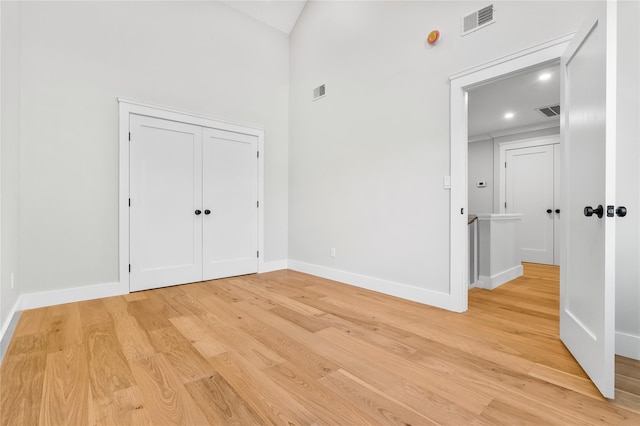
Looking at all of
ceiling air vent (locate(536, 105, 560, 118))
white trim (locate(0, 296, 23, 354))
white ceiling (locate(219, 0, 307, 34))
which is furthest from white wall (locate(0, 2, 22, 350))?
ceiling air vent (locate(536, 105, 560, 118))

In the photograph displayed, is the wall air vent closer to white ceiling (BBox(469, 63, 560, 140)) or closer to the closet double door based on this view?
the closet double door

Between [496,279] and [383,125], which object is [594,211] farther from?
[496,279]

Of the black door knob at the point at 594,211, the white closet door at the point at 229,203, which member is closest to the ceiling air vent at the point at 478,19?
the black door knob at the point at 594,211

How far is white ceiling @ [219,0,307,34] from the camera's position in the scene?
165 inches

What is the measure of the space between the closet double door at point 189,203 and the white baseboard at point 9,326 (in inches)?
35.3

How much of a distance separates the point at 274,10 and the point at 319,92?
1.45 meters

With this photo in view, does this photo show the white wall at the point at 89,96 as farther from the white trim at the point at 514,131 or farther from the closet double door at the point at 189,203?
the white trim at the point at 514,131

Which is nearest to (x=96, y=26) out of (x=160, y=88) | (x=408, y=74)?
(x=160, y=88)

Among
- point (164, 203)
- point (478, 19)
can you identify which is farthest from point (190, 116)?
point (478, 19)

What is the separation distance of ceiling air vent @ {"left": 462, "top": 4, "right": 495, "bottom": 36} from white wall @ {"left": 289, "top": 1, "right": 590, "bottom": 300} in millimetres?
49

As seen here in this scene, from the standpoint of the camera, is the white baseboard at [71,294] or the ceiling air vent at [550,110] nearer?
the white baseboard at [71,294]

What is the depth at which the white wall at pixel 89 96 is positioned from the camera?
283 centimetres

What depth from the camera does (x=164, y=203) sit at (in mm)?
3557

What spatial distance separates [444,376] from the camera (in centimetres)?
161
